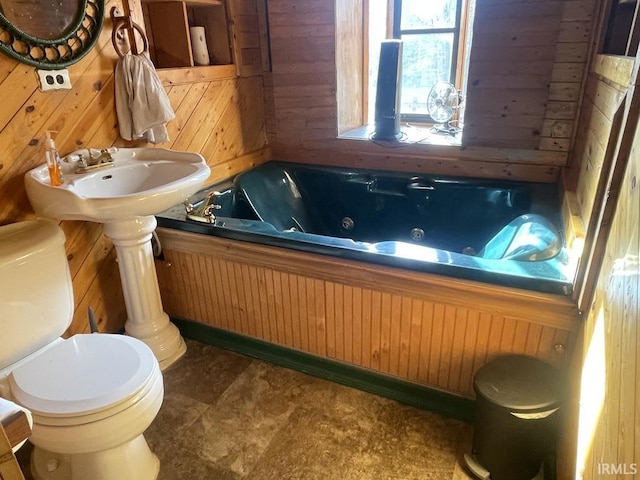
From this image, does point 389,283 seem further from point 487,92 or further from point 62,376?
point 487,92

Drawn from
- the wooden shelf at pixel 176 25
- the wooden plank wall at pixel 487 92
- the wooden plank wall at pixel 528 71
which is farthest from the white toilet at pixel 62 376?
the wooden plank wall at pixel 528 71

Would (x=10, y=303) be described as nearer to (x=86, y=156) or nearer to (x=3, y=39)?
(x=86, y=156)

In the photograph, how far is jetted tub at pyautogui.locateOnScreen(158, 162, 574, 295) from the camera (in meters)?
1.60

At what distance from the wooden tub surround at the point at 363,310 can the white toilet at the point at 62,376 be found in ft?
1.90

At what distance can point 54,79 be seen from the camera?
5.63 feet

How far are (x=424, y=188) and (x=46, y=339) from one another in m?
1.88

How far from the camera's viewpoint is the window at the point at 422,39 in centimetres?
290

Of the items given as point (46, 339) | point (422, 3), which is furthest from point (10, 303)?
point (422, 3)

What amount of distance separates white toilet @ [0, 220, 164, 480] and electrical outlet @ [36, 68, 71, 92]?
524mm

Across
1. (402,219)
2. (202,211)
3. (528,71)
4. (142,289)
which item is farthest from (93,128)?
(528,71)

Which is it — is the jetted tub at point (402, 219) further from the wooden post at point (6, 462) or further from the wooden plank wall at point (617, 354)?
the wooden post at point (6, 462)

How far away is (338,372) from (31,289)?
118 cm

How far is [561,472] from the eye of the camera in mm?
1391

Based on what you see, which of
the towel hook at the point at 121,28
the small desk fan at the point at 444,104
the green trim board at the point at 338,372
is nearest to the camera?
the green trim board at the point at 338,372
